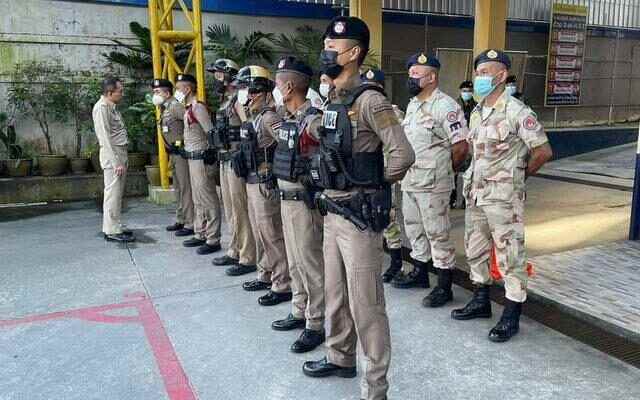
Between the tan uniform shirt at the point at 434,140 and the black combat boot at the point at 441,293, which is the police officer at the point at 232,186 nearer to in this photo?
the tan uniform shirt at the point at 434,140

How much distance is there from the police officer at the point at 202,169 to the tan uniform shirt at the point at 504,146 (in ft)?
9.47

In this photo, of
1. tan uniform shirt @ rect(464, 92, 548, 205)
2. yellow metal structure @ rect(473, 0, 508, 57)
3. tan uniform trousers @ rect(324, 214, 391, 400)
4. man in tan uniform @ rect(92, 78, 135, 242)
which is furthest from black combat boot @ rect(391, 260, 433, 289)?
yellow metal structure @ rect(473, 0, 508, 57)

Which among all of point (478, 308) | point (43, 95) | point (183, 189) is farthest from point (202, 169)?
point (43, 95)

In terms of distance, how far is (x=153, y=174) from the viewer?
8.73 m

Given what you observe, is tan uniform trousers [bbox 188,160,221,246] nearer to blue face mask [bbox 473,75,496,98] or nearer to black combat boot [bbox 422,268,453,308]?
black combat boot [bbox 422,268,453,308]

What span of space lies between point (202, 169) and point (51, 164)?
437cm

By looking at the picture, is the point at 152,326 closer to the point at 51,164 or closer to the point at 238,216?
the point at 238,216

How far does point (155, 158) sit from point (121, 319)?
5475mm

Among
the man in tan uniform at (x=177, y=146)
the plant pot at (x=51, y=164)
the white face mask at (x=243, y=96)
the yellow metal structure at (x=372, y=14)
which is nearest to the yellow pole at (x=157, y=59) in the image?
the man in tan uniform at (x=177, y=146)

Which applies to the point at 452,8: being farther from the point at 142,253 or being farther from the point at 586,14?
the point at 142,253

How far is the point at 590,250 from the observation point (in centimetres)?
532

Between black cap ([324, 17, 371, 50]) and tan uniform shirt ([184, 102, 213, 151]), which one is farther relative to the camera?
tan uniform shirt ([184, 102, 213, 151])

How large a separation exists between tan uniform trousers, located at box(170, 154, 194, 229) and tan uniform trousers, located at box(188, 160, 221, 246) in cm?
45

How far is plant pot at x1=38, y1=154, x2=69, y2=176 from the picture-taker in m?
8.73
